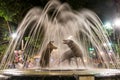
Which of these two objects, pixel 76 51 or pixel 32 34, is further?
pixel 32 34

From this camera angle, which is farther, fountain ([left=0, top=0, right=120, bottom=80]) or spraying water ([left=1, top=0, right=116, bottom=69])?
spraying water ([left=1, top=0, right=116, bottom=69])

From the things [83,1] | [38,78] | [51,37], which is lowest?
[38,78]

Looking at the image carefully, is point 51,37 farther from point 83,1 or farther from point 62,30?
point 83,1

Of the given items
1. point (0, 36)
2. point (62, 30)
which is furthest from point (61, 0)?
point (0, 36)

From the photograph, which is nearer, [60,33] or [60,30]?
[60,33]

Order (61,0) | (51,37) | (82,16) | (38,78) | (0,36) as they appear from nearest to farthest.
Result: (38,78), (51,37), (82,16), (61,0), (0,36)

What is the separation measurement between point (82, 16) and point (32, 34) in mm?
6710

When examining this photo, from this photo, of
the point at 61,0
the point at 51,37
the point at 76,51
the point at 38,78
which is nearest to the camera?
the point at 38,78

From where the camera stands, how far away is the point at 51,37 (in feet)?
69.0

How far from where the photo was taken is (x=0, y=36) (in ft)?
134

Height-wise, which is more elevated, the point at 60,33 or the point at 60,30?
the point at 60,30

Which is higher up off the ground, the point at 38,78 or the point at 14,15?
the point at 14,15

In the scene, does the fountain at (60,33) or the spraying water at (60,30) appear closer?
the fountain at (60,33)

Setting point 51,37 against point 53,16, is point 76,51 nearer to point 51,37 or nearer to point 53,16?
point 51,37
